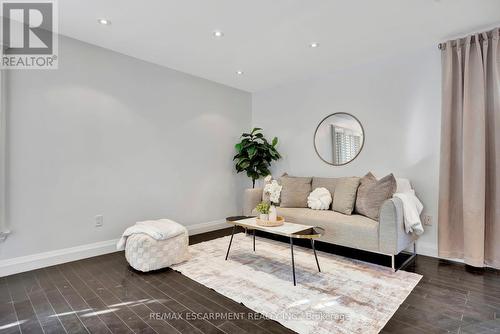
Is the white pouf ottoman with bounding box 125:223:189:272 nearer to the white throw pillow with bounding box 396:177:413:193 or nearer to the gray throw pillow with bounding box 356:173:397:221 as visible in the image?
the gray throw pillow with bounding box 356:173:397:221

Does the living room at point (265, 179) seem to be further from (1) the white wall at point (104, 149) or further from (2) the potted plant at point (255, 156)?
(2) the potted plant at point (255, 156)

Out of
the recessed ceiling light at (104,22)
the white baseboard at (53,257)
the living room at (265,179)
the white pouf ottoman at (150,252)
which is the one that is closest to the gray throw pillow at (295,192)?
the living room at (265,179)

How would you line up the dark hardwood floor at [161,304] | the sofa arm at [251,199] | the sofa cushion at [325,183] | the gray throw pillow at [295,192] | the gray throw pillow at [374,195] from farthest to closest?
the sofa arm at [251,199]
the gray throw pillow at [295,192]
the sofa cushion at [325,183]
the gray throw pillow at [374,195]
the dark hardwood floor at [161,304]

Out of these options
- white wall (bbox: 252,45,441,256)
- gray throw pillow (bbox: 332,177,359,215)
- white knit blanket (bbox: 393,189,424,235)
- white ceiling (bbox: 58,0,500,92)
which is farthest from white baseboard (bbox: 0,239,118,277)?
white knit blanket (bbox: 393,189,424,235)

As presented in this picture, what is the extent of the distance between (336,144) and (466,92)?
1627mm

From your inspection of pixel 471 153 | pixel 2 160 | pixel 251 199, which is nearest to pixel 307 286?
pixel 251 199

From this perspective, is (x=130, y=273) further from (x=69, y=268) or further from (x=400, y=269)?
(x=400, y=269)

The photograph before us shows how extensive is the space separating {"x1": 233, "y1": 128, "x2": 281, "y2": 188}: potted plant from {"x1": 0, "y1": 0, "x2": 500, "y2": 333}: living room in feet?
2.14

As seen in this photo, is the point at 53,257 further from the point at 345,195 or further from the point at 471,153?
the point at 471,153

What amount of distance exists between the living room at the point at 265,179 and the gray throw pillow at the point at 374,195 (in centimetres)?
3

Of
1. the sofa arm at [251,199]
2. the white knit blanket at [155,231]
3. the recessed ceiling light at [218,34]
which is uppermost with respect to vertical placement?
the recessed ceiling light at [218,34]

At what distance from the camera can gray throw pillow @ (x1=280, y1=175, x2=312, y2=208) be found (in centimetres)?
376

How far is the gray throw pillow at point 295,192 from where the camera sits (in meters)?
3.76

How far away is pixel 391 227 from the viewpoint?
259 cm
